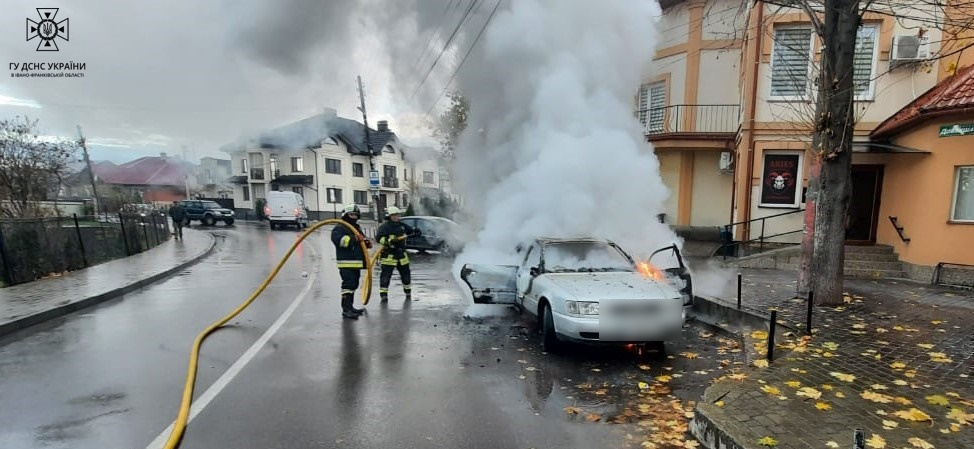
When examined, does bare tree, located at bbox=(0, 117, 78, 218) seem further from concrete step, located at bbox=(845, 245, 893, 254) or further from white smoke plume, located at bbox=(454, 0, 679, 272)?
concrete step, located at bbox=(845, 245, 893, 254)

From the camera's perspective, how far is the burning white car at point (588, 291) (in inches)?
204

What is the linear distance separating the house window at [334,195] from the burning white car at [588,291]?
36.8 metres

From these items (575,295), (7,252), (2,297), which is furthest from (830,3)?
(7,252)

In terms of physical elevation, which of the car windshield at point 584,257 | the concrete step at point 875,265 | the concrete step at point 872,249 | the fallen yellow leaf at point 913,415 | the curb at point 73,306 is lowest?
the curb at point 73,306

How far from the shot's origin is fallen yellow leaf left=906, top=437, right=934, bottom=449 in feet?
10.5

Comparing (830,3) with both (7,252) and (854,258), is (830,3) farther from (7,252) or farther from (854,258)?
(7,252)

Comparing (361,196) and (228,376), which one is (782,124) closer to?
(228,376)

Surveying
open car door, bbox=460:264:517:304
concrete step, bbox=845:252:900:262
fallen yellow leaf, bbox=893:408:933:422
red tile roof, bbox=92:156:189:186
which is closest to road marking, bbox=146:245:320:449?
open car door, bbox=460:264:517:304

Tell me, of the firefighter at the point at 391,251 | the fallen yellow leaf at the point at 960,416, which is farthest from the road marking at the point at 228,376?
the fallen yellow leaf at the point at 960,416

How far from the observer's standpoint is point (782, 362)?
5.01 metres

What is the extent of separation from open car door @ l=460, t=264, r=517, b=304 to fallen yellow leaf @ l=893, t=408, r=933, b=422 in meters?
4.51

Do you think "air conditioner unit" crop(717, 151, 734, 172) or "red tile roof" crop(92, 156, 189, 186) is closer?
"air conditioner unit" crop(717, 151, 734, 172)

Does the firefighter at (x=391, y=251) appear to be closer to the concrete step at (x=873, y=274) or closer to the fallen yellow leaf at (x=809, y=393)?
the fallen yellow leaf at (x=809, y=393)

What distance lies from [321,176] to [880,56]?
3721 cm
